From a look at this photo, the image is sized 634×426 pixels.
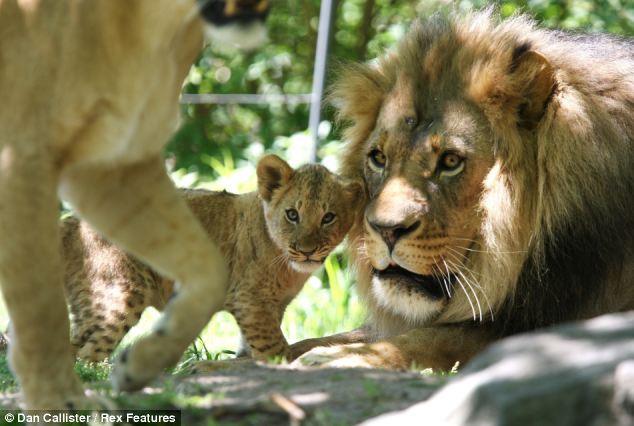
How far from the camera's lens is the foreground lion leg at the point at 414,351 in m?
4.73

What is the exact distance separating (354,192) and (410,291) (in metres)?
0.66

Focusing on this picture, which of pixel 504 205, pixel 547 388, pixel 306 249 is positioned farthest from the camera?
pixel 306 249

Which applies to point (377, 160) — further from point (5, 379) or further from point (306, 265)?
point (5, 379)

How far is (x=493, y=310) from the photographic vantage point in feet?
16.2

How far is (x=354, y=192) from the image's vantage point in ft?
17.3

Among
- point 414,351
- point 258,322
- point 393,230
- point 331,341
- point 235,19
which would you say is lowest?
point 331,341

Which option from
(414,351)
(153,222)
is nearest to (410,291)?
(414,351)

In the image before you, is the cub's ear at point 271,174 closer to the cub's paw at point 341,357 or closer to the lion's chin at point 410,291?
the lion's chin at point 410,291

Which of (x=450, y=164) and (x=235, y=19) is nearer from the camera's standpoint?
(x=235, y=19)

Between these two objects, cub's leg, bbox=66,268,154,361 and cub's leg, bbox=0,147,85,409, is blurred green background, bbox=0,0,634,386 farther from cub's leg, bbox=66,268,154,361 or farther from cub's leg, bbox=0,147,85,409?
cub's leg, bbox=0,147,85,409

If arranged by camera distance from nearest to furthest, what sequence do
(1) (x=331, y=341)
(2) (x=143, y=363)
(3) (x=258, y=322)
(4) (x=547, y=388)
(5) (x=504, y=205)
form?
1. (4) (x=547, y=388)
2. (2) (x=143, y=363)
3. (5) (x=504, y=205)
4. (3) (x=258, y=322)
5. (1) (x=331, y=341)

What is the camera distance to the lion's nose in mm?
4625

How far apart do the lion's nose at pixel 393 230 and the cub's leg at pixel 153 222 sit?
1.06m

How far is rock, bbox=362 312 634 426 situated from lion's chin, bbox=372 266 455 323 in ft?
6.35
